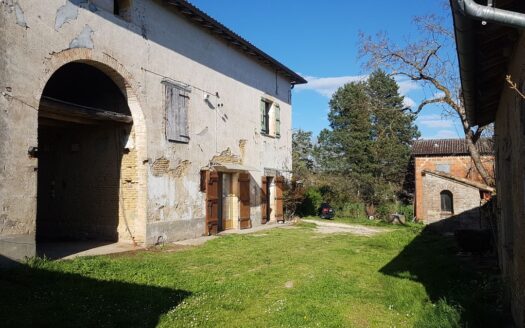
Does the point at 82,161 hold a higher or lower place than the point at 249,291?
higher

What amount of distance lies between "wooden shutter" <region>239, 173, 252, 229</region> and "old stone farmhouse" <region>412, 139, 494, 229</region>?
22.8 feet

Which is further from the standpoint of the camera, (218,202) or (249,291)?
(218,202)

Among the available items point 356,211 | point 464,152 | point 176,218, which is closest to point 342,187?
point 356,211

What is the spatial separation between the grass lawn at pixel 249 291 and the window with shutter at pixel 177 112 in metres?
3.57

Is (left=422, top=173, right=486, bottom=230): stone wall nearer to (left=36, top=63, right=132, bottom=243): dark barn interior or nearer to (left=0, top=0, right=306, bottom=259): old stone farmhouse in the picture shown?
(left=0, top=0, right=306, bottom=259): old stone farmhouse

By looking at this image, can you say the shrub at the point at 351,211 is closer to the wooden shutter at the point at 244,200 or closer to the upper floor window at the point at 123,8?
the wooden shutter at the point at 244,200

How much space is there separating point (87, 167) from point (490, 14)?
1105cm

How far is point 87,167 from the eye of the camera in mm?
11750

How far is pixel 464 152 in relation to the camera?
98.2 ft

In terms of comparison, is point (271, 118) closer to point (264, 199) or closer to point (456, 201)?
point (264, 199)

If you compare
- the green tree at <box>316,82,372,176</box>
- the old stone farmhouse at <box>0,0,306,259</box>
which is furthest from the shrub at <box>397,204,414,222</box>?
the old stone farmhouse at <box>0,0,306,259</box>

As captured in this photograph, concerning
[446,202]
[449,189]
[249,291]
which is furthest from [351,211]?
[249,291]

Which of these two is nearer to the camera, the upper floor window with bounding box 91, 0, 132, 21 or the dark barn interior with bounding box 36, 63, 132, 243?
the upper floor window with bounding box 91, 0, 132, 21

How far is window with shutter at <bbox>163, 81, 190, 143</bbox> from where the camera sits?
12.0 meters
